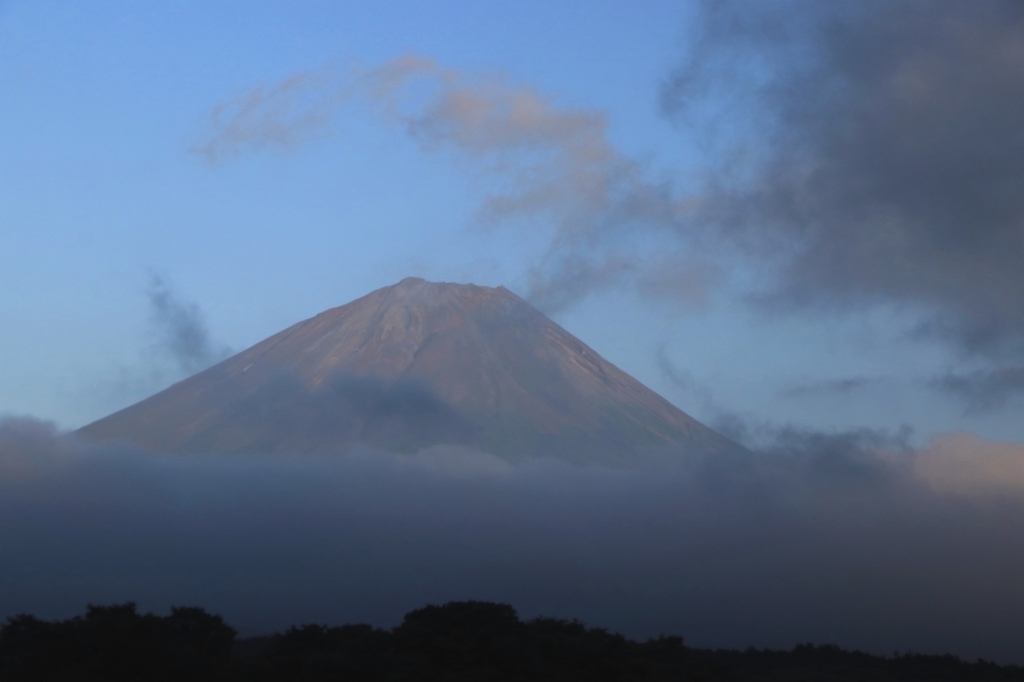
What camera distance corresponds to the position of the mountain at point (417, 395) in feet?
394

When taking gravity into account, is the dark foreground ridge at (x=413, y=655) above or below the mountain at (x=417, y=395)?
below

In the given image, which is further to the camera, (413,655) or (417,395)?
(417,395)

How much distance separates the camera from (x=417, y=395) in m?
123

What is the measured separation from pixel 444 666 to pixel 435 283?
104 m

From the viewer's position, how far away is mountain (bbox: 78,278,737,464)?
120m

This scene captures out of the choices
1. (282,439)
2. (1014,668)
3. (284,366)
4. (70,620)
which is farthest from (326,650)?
(284,366)

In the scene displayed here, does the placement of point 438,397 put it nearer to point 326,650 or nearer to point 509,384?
point 509,384

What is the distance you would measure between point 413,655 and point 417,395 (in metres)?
86.3

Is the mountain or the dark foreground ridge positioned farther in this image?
the mountain

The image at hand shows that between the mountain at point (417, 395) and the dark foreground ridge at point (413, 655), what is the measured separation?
71.1 m

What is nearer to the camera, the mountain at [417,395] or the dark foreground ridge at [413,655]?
the dark foreground ridge at [413,655]

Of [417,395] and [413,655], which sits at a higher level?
[417,395]

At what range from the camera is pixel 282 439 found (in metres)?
121

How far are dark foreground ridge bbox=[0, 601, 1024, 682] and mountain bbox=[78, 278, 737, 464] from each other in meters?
71.1
